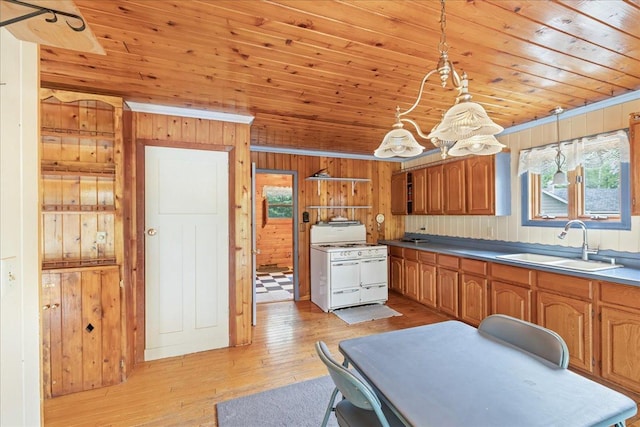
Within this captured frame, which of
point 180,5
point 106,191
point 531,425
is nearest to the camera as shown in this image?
point 531,425

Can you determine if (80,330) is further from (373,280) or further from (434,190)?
(434,190)

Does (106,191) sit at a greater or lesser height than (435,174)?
lesser

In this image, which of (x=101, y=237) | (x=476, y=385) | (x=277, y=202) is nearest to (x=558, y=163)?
(x=476, y=385)

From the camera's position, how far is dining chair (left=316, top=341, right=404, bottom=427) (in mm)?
1104

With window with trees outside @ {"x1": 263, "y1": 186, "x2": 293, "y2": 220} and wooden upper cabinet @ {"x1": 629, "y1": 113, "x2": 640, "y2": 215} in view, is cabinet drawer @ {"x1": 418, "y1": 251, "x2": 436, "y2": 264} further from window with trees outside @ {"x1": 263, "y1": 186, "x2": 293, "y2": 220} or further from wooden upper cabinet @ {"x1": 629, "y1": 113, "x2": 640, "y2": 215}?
window with trees outside @ {"x1": 263, "y1": 186, "x2": 293, "y2": 220}

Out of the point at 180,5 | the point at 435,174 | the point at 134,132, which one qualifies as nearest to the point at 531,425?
the point at 180,5

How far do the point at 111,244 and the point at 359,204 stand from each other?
3.69m

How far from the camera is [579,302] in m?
2.38

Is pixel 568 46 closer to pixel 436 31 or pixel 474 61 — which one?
pixel 474 61

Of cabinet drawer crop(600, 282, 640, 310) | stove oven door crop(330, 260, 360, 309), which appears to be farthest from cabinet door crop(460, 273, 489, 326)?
stove oven door crop(330, 260, 360, 309)

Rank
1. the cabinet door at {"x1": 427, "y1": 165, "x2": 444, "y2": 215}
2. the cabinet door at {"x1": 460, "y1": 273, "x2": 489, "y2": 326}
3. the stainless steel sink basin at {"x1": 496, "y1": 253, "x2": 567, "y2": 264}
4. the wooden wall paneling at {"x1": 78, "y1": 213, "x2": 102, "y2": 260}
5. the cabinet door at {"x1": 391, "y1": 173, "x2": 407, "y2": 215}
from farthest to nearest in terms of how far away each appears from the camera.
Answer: the cabinet door at {"x1": 391, "y1": 173, "x2": 407, "y2": 215}, the cabinet door at {"x1": 427, "y1": 165, "x2": 444, "y2": 215}, the cabinet door at {"x1": 460, "y1": 273, "x2": 489, "y2": 326}, the stainless steel sink basin at {"x1": 496, "y1": 253, "x2": 567, "y2": 264}, the wooden wall paneling at {"x1": 78, "y1": 213, "x2": 102, "y2": 260}

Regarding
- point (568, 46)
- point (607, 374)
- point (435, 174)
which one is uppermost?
point (568, 46)

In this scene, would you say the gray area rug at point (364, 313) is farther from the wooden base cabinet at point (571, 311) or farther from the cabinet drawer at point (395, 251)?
the wooden base cabinet at point (571, 311)

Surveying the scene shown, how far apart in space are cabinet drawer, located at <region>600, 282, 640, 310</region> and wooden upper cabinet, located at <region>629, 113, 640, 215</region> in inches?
23.3
